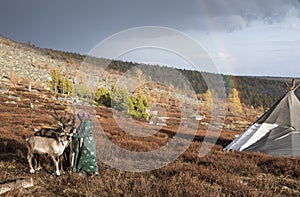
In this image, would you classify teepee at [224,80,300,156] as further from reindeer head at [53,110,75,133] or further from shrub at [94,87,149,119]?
shrub at [94,87,149,119]

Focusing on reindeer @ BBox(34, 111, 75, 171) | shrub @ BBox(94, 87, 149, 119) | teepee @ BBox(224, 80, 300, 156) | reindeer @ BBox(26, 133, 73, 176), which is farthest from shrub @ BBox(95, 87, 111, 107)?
reindeer @ BBox(26, 133, 73, 176)

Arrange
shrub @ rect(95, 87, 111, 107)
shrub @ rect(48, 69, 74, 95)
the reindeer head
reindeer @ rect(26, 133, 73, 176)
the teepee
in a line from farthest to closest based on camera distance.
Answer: shrub @ rect(48, 69, 74, 95), shrub @ rect(95, 87, 111, 107), the teepee, reindeer @ rect(26, 133, 73, 176), the reindeer head

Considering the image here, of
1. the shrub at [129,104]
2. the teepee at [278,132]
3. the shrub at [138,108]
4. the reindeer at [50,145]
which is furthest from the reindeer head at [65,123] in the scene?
the shrub at [138,108]

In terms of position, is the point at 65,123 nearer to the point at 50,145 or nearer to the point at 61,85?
the point at 50,145

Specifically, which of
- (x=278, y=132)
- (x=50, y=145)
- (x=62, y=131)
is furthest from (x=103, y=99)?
(x=62, y=131)

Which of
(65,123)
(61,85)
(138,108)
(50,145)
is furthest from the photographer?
(61,85)

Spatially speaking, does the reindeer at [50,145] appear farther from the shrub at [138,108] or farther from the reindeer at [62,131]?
the shrub at [138,108]

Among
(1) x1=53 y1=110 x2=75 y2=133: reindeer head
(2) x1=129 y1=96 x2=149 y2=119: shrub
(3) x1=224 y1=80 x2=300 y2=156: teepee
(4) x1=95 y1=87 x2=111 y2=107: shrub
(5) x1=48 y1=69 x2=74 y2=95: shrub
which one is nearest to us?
(1) x1=53 y1=110 x2=75 y2=133: reindeer head

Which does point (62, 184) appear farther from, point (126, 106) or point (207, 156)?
point (126, 106)

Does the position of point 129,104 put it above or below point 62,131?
above

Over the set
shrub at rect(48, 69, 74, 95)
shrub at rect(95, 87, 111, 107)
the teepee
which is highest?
→ shrub at rect(48, 69, 74, 95)

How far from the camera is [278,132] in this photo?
1390 cm

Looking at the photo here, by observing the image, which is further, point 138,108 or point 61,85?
point 61,85

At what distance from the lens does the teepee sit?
13523mm
